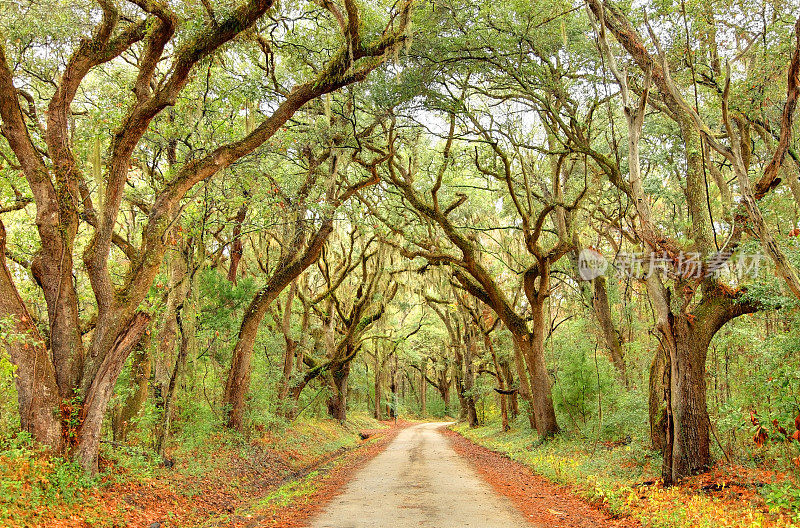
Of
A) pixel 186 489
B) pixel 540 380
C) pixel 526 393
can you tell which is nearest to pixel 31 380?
pixel 186 489

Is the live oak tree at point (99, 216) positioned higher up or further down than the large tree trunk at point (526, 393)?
higher up

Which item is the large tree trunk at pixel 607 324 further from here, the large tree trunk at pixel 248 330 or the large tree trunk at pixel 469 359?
the large tree trunk at pixel 469 359

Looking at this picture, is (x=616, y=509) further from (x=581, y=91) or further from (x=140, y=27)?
(x=140, y=27)

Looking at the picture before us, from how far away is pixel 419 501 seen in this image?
8.40 metres

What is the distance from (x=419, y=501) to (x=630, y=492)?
10.8 ft

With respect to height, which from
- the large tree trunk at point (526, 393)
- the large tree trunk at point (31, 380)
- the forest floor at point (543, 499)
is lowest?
the forest floor at point (543, 499)

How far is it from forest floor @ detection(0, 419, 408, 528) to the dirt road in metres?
0.51

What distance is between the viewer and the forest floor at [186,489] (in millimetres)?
5668

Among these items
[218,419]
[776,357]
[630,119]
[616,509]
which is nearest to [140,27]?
[630,119]

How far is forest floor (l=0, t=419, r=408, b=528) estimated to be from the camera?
567 centimetres

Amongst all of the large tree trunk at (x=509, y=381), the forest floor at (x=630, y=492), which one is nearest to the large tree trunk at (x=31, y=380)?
the forest floor at (x=630, y=492)

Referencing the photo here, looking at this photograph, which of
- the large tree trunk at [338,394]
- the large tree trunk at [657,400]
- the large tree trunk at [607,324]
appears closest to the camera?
the large tree trunk at [657,400]

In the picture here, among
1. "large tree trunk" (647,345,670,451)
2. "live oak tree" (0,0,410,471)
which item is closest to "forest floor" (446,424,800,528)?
"large tree trunk" (647,345,670,451)

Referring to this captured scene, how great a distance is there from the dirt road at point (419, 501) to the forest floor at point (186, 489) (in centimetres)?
51
